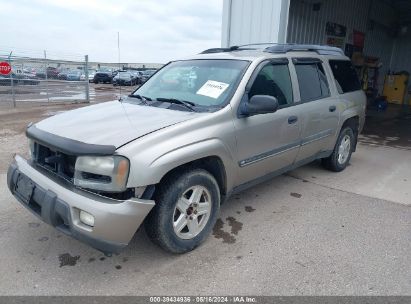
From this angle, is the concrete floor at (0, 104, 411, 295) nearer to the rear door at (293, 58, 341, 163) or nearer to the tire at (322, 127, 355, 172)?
the rear door at (293, 58, 341, 163)

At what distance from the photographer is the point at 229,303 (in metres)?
2.52

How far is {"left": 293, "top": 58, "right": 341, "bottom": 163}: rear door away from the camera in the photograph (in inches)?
169

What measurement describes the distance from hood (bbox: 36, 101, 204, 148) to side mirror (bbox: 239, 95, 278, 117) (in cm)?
52

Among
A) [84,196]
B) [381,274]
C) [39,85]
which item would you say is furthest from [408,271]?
[39,85]

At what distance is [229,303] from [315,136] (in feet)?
8.99

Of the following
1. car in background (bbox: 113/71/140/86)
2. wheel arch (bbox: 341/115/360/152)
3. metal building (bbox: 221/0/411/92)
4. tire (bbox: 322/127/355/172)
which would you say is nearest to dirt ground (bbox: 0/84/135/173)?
tire (bbox: 322/127/355/172)

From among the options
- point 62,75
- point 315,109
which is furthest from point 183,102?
point 62,75

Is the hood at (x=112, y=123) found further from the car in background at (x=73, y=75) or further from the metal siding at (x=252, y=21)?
the car in background at (x=73, y=75)

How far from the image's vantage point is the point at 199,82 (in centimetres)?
374

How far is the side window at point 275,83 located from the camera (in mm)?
3670

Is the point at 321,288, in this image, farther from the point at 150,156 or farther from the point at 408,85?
the point at 408,85

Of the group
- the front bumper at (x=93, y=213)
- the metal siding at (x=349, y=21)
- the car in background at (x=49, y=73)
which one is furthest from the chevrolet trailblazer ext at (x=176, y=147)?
the car in background at (x=49, y=73)

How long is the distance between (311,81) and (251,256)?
254cm

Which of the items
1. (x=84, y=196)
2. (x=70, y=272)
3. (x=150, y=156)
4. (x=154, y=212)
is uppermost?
(x=150, y=156)
